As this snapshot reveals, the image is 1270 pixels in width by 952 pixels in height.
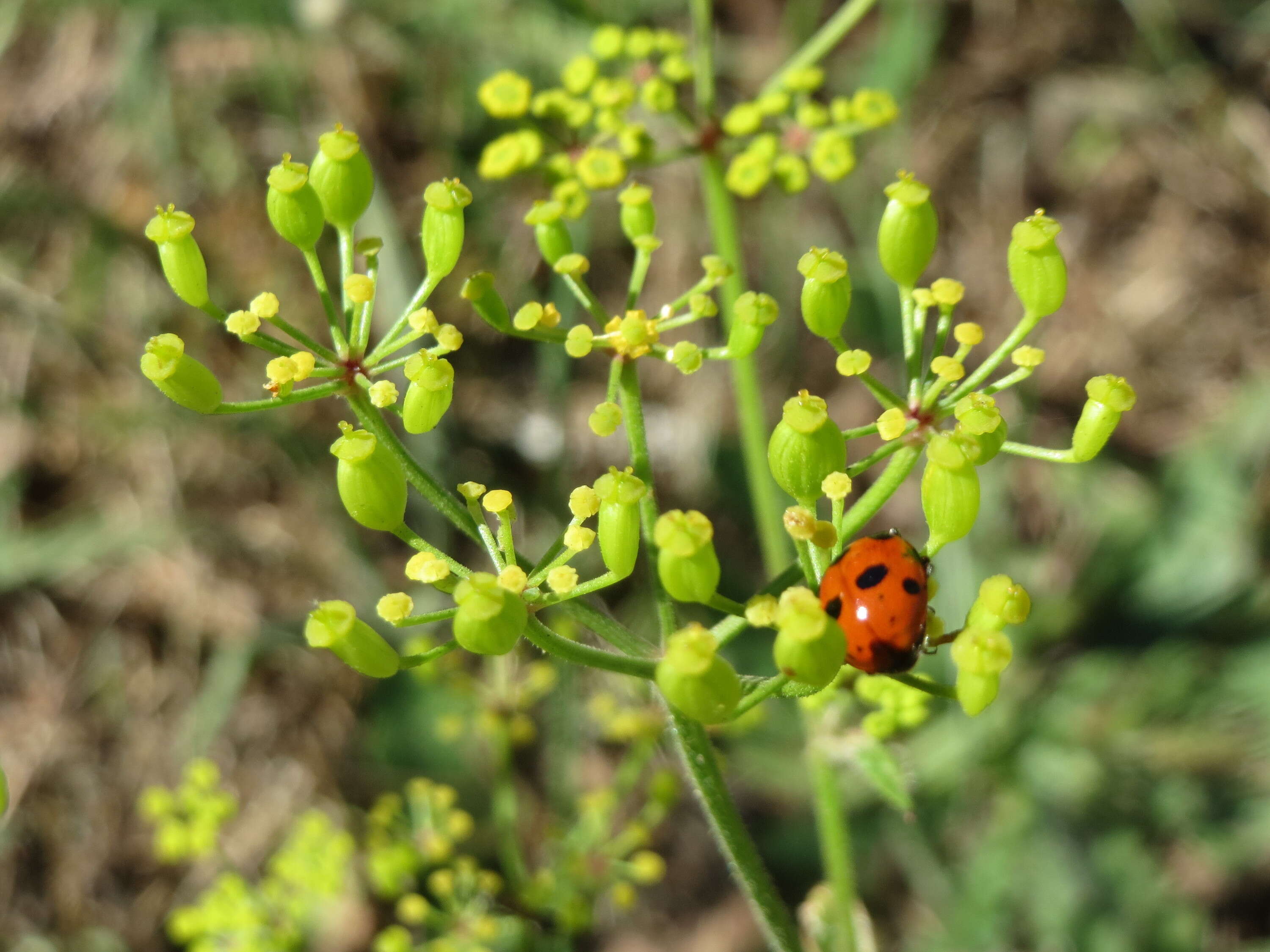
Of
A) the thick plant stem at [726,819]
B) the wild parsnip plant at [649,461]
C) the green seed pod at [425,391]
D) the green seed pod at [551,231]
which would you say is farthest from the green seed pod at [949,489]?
the green seed pod at [551,231]

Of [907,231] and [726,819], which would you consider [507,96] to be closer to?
[907,231]

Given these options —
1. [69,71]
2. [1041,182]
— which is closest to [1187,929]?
[1041,182]

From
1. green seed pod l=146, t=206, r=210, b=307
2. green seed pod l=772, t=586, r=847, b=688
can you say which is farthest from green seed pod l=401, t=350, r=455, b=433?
green seed pod l=772, t=586, r=847, b=688

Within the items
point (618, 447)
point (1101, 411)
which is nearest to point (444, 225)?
point (1101, 411)

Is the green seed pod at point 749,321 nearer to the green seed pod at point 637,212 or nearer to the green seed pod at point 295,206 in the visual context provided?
the green seed pod at point 637,212

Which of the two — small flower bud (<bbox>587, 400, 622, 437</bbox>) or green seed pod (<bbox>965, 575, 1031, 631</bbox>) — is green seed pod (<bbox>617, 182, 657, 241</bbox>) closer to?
small flower bud (<bbox>587, 400, 622, 437</bbox>)

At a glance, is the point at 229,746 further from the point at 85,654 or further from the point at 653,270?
the point at 653,270

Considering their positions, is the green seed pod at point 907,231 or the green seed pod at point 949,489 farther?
the green seed pod at point 907,231
